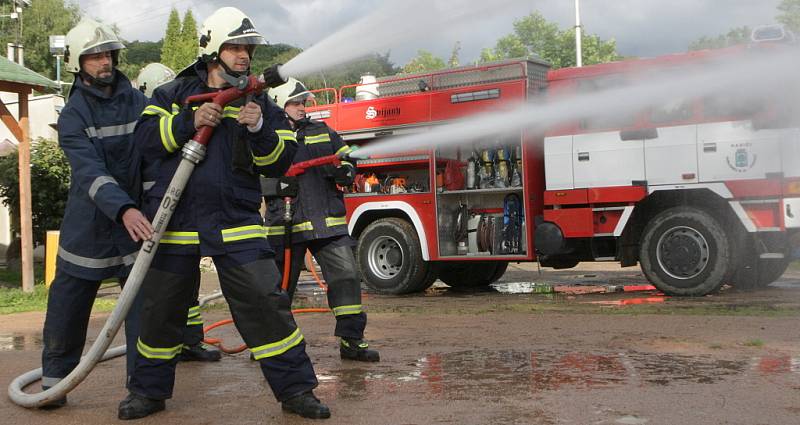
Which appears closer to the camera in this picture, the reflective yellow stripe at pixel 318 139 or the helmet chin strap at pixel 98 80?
the helmet chin strap at pixel 98 80

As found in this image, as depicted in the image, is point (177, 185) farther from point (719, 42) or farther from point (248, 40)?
point (719, 42)

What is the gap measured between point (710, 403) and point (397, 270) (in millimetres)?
7576

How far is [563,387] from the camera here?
15.6ft

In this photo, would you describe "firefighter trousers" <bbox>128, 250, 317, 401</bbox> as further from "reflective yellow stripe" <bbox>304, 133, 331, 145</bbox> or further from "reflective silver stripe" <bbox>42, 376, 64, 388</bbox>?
"reflective yellow stripe" <bbox>304, 133, 331, 145</bbox>

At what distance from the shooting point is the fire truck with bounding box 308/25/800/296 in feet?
30.4

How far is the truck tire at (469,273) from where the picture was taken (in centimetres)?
1250

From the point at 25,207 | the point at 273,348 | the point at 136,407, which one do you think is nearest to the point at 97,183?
the point at 136,407

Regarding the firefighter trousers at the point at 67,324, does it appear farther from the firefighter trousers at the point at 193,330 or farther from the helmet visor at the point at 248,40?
the helmet visor at the point at 248,40

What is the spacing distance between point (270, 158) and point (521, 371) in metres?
1.99

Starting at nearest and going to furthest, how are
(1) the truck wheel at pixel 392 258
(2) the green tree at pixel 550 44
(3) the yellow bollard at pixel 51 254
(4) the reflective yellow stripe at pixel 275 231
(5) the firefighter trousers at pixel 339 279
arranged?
(5) the firefighter trousers at pixel 339 279, (4) the reflective yellow stripe at pixel 275 231, (1) the truck wheel at pixel 392 258, (3) the yellow bollard at pixel 51 254, (2) the green tree at pixel 550 44

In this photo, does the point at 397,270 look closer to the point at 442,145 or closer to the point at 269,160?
the point at 442,145

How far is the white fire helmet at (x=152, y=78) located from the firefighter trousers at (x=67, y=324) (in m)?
2.55

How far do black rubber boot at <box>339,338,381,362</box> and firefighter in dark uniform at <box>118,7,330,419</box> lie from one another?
1.53m

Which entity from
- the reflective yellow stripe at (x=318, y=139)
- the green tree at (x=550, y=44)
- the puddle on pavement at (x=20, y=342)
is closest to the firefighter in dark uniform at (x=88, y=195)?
the reflective yellow stripe at (x=318, y=139)
